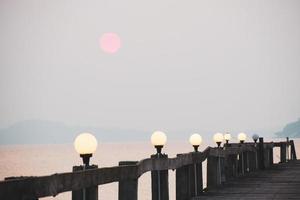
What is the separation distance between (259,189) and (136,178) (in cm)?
603

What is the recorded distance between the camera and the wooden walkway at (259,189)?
40.6 feet

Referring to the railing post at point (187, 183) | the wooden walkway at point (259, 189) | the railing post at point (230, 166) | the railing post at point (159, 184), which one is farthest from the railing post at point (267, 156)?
the railing post at point (159, 184)

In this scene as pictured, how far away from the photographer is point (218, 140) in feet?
58.9

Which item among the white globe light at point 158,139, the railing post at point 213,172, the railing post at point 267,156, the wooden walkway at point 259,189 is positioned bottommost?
the wooden walkway at point 259,189

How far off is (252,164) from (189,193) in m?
10.1

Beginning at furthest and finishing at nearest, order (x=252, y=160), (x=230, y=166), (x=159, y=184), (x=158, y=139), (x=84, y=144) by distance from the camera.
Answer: (x=252, y=160), (x=230, y=166), (x=158, y=139), (x=159, y=184), (x=84, y=144)

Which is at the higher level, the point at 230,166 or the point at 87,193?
the point at 230,166

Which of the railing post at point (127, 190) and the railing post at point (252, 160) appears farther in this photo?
the railing post at point (252, 160)

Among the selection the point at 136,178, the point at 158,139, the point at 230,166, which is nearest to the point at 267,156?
the point at 230,166

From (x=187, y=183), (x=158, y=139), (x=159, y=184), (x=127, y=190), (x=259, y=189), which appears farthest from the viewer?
(x=259, y=189)

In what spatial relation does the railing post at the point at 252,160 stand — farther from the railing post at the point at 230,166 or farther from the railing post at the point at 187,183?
the railing post at the point at 187,183

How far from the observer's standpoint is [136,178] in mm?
8594

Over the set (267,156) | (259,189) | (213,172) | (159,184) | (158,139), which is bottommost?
(259,189)

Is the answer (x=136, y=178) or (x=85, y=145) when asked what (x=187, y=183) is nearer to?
(x=136, y=178)
